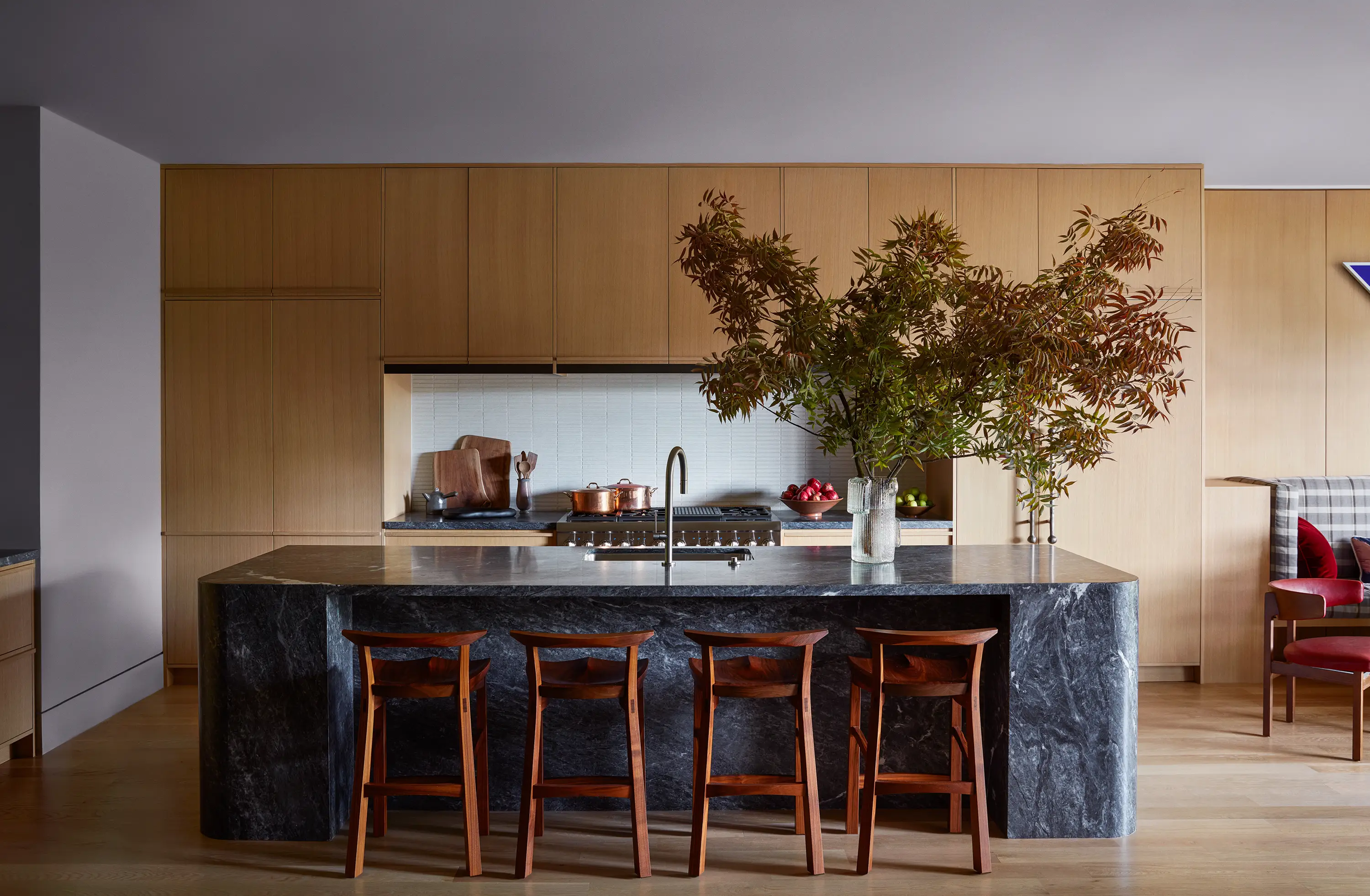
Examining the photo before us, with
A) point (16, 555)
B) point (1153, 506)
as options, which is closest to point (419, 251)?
point (16, 555)

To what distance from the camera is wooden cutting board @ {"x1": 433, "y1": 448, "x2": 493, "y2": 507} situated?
555 cm

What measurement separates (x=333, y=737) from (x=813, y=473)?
330cm

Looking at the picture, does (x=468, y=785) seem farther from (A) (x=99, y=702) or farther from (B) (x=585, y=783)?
(A) (x=99, y=702)

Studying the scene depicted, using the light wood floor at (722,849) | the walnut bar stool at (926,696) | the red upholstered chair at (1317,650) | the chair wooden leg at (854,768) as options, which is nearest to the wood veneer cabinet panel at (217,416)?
the light wood floor at (722,849)

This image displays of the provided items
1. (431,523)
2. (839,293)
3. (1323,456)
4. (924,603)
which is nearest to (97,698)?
(431,523)

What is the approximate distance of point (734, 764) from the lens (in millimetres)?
3387

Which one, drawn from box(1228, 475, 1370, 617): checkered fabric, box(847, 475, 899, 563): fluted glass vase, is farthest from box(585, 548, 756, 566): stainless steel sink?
box(1228, 475, 1370, 617): checkered fabric

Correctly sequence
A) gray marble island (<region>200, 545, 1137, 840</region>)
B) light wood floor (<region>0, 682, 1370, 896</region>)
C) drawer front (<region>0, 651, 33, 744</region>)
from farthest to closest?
drawer front (<region>0, 651, 33, 744</region>) < gray marble island (<region>200, 545, 1137, 840</region>) < light wood floor (<region>0, 682, 1370, 896</region>)

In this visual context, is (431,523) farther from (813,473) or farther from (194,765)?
(813,473)

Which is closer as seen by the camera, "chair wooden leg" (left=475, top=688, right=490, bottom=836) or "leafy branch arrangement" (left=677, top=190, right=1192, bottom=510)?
"leafy branch arrangement" (left=677, top=190, right=1192, bottom=510)

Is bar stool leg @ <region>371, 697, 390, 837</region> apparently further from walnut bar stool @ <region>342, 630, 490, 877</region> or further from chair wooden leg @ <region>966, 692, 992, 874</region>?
chair wooden leg @ <region>966, 692, 992, 874</region>

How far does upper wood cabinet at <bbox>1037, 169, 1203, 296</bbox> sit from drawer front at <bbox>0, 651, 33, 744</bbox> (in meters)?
4.99

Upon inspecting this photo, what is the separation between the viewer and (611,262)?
5.08 metres

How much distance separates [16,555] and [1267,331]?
6254 millimetres
